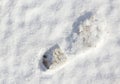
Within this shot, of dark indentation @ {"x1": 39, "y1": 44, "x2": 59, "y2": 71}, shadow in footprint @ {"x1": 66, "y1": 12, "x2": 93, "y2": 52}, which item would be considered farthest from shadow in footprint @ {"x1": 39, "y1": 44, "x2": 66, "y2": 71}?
shadow in footprint @ {"x1": 66, "y1": 12, "x2": 93, "y2": 52}

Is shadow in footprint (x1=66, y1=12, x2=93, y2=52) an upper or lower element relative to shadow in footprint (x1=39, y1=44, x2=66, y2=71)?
upper

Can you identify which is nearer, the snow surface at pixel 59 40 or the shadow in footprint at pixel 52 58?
the snow surface at pixel 59 40

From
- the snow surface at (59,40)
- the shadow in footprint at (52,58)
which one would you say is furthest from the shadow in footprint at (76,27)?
the shadow in footprint at (52,58)

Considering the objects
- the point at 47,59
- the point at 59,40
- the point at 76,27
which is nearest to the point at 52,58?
the point at 47,59

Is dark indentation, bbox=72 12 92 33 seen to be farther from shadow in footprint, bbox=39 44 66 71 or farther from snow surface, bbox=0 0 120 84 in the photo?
shadow in footprint, bbox=39 44 66 71

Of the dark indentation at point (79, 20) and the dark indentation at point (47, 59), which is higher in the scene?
the dark indentation at point (79, 20)

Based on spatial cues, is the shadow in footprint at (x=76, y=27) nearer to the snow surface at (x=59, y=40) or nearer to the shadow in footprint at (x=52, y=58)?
the snow surface at (x=59, y=40)

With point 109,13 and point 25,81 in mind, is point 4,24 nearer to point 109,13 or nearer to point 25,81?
point 25,81

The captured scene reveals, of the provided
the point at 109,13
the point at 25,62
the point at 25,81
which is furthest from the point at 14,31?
the point at 109,13
